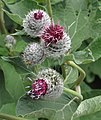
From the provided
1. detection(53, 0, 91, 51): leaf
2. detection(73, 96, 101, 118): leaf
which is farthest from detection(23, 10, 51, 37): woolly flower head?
detection(73, 96, 101, 118): leaf

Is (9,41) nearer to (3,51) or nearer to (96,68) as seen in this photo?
(3,51)

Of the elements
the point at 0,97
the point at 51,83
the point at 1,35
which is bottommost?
the point at 0,97

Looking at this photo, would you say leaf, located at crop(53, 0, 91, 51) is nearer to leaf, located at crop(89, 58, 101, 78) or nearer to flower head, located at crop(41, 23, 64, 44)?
flower head, located at crop(41, 23, 64, 44)

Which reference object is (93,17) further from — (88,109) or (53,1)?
(88,109)

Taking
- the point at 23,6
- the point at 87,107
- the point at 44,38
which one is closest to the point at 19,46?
the point at 23,6

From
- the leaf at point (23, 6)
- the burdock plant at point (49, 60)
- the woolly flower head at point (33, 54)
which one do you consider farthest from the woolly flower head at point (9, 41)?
→ the woolly flower head at point (33, 54)

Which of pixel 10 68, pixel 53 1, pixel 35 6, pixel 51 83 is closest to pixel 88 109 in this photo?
pixel 51 83

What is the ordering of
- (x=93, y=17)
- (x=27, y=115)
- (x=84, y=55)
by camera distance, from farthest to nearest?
(x=93, y=17) → (x=84, y=55) → (x=27, y=115)
